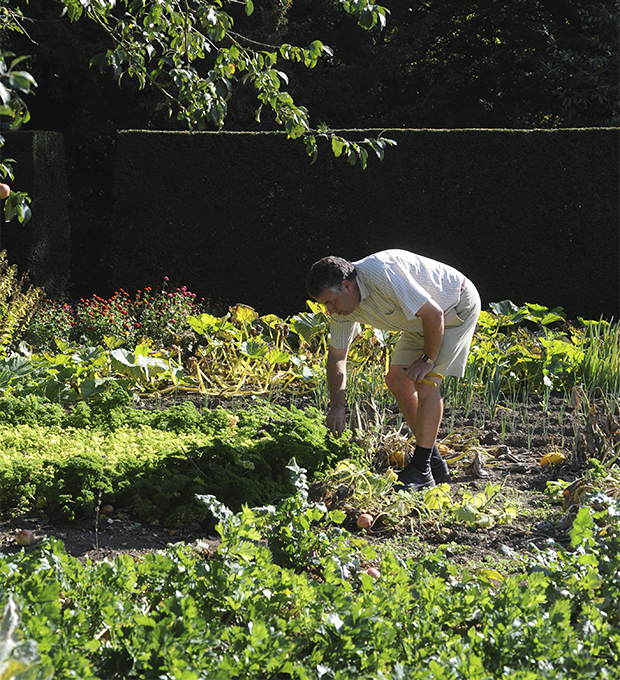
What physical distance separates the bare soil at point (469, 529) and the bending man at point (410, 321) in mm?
341

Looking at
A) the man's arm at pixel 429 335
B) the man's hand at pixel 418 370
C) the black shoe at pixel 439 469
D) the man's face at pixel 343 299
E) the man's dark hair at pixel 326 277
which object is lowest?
the black shoe at pixel 439 469

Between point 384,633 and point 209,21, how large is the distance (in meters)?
2.36

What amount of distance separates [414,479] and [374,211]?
4.92 metres

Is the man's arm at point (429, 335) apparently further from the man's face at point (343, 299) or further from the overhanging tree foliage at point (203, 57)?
the overhanging tree foliage at point (203, 57)

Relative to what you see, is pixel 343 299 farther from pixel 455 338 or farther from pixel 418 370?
pixel 455 338

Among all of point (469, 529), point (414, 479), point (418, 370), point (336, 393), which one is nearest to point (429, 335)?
point (418, 370)

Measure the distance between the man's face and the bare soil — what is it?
0.96 meters

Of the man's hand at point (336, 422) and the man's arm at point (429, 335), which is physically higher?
the man's arm at point (429, 335)

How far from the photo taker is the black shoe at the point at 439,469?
3.59m

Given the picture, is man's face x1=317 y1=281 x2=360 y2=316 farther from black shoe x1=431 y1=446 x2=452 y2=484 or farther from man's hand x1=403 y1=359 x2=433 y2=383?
black shoe x1=431 y1=446 x2=452 y2=484

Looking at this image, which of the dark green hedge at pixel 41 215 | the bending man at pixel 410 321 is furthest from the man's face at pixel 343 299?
the dark green hedge at pixel 41 215

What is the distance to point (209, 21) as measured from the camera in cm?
287

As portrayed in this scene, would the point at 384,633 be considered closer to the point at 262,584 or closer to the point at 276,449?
the point at 262,584

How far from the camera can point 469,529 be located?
117 inches
